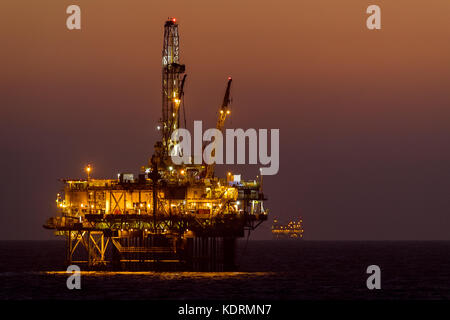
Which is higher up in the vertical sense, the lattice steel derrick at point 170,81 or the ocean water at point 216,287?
the lattice steel derrick at point 170,81

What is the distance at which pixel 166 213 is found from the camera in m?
104

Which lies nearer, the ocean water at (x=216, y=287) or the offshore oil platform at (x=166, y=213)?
the ocean water at (x=216, y=287)

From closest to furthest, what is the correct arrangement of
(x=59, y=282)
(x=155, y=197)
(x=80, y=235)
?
(x=59, y=282) → (x=155, y=197) → (x=80, y=235)

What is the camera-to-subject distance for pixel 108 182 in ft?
353

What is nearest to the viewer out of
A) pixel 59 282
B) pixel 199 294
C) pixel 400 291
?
pixel 199 294

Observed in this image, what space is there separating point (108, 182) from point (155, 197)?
24.9 ft

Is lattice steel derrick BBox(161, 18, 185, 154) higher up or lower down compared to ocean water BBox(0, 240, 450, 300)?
higher up

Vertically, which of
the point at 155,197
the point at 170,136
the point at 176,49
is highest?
the point at 176,49

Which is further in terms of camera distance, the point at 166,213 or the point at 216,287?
the point at 166,213

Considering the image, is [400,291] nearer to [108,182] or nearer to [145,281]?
[145,281]

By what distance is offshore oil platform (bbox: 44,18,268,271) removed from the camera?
345ft

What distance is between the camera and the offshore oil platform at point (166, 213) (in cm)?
10512

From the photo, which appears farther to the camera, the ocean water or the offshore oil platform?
the offshore oil platform
